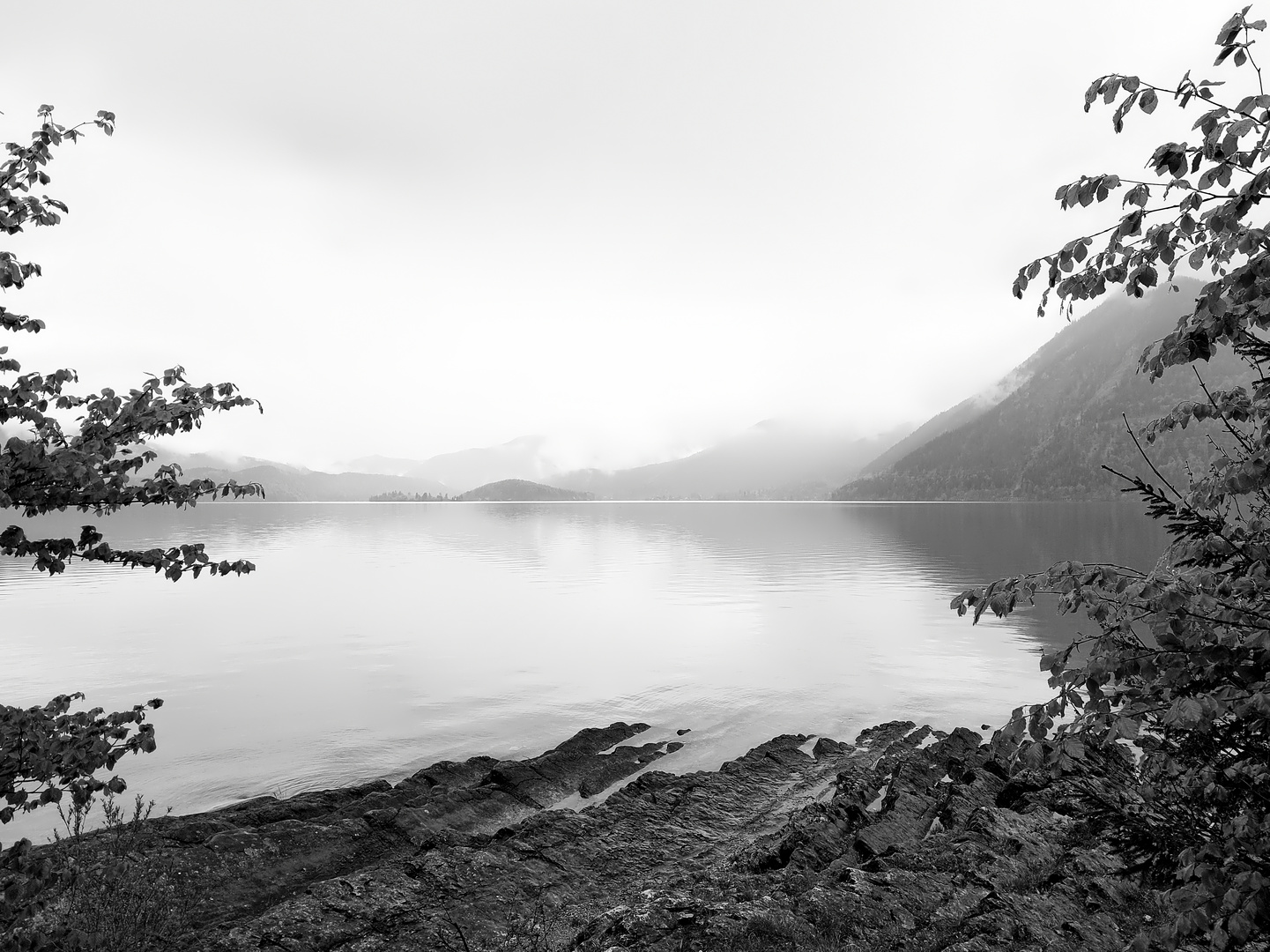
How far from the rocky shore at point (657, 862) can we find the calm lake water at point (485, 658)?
14.2 ft

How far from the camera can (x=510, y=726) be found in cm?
2655

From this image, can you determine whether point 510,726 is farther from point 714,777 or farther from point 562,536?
point 562,536

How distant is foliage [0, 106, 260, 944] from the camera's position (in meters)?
6.13

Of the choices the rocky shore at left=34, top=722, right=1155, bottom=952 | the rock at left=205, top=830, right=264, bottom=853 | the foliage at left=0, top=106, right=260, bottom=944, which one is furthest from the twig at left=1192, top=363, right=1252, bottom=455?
the rock at left=205, top=830, right=264, bottom=853

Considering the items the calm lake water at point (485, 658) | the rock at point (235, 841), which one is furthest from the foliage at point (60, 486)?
the calm lake water at point (485, 658)

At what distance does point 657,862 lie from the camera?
14.0 meters

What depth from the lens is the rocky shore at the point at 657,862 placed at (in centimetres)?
991

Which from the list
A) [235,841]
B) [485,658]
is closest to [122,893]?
[235,841]

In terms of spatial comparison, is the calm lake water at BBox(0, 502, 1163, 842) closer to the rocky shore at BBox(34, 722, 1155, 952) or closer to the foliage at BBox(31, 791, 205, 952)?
the rocky shore at BBox(34, 722, 1155, 952)

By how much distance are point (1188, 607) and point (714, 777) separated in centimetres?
1669

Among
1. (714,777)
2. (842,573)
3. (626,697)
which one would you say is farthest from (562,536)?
(714,777)

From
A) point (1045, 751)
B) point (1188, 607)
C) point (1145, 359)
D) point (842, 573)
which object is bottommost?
point (842, 573)

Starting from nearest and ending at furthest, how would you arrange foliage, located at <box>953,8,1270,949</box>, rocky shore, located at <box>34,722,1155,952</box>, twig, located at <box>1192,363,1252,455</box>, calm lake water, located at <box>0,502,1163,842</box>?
foliage, located at <box>953,8,1270,949</box>
twig, located at <box>1192,363,1252,455</box>
rocky shore, located at <box>34,722,1155,952</box>
calm lake water, located at <box>0,502,1163,842</box>

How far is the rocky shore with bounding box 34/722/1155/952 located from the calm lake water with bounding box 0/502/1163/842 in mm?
4329
